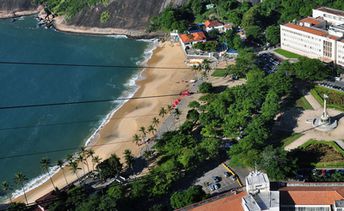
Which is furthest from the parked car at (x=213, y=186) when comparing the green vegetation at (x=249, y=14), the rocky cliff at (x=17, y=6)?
the rocky cliff at (x=17, y=6)

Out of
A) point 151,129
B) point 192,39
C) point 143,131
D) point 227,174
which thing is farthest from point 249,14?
point 227,174

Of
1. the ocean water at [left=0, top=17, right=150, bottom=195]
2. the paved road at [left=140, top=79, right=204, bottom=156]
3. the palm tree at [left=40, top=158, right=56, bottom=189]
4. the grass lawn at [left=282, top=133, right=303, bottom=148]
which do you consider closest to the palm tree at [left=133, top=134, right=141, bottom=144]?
the paved road at [left=140, top=79, right=204, bottom=156]

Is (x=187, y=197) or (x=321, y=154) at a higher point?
(x=187, y=197)

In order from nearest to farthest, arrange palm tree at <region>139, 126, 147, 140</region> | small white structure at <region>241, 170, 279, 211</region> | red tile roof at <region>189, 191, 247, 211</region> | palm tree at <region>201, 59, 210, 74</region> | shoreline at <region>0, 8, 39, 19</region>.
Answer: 1. small white structure at <region>241, 170, 279, 211</region>
2. red tile roof at <region>189, 191, 247, 211</region>
3. palm tree at <region>139, 126, 147, 140</region>
4. palm tree at <region>201, 59, 210, 74</region>
5. shoreline at <region>0, 8, 39, 19</region>

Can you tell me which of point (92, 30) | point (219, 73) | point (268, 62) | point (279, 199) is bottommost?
point (279, 199)

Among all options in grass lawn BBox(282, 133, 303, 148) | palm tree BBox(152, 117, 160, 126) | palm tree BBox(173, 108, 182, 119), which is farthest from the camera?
palm tree BBox(173, 108, 182, 119)

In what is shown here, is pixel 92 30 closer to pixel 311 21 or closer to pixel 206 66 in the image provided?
pixel 206 66

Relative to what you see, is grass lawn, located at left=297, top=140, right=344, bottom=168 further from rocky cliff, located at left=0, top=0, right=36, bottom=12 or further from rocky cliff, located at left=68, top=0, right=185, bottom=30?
rocky cliff, located at left=0, top=0, right=36, bottom=12

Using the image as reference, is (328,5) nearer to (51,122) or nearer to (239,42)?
(239,42)
